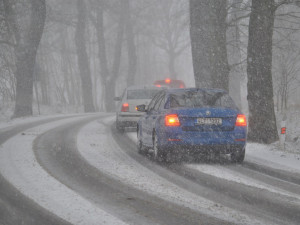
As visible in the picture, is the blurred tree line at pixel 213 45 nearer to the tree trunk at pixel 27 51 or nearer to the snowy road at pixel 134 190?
the tree trunk at pixel 27 51

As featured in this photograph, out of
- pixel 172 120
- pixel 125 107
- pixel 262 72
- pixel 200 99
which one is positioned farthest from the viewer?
pixel 125 107

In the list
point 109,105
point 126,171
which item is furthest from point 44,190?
point 109,105

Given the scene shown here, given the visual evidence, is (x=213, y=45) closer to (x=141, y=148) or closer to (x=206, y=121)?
(x=141, y=148)

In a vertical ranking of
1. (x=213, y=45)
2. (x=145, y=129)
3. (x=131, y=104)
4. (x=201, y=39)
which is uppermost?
(x=201, y=39)

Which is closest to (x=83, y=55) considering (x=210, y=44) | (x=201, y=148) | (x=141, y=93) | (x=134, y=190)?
(x=141, y=93)

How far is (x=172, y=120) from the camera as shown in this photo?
335 inches

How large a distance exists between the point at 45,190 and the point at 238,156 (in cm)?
415

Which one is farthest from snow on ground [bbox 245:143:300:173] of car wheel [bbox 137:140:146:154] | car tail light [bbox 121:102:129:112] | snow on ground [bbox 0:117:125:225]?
car tail light [bbox 121:102:129:112]

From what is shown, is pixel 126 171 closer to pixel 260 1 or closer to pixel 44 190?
pixel 44 190

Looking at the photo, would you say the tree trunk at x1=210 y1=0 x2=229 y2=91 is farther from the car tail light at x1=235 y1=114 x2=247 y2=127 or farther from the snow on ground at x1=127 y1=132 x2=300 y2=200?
the car tail light at x1=235 y1=114 x2=247 y2=127

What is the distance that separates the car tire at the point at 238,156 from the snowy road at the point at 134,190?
224mm

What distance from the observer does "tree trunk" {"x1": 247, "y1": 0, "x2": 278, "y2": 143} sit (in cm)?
1159

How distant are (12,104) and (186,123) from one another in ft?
80.4

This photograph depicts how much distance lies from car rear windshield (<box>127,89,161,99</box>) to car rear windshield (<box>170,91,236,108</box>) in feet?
21.5
